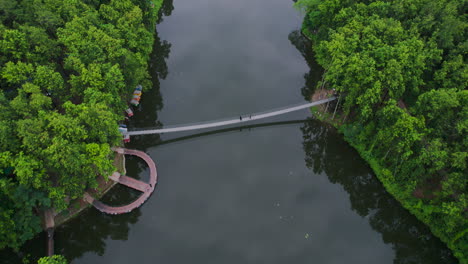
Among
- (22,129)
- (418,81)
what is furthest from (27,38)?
(418,81)

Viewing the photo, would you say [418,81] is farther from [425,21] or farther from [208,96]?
[208,96]

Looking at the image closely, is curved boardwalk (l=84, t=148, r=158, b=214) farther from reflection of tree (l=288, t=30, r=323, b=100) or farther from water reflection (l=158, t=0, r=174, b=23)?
water reflection (l=158, t=0, r=174, b=23)

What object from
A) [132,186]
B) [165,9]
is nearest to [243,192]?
[132,186]

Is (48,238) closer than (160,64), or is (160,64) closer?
(48,238)

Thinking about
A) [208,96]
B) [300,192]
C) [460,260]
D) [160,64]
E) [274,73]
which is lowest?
[460,260]

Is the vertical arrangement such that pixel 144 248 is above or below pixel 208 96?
below

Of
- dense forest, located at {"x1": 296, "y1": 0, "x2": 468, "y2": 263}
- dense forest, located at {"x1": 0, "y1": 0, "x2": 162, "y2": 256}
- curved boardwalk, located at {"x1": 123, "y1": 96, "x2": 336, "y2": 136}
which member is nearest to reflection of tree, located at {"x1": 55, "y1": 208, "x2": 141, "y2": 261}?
dense forest, located at {"x1": 0, "y1": 0, "x2": 162, "y2": 256}

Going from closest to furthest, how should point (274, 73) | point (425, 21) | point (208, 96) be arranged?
point (425, 21)
point (208, 96)
point (274, 73)
